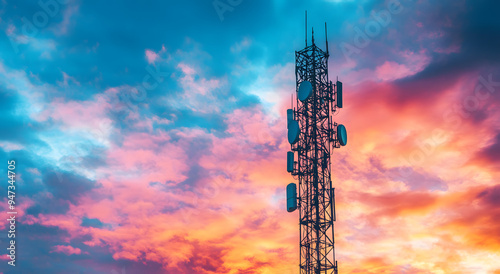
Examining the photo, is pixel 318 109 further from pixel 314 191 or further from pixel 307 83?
pixel 314 191

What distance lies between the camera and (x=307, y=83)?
54438mm

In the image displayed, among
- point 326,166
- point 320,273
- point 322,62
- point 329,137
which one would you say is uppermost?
point 322,62

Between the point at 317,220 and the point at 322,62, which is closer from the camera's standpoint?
the point at 317,220

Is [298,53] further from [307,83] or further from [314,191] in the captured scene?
[314,191]

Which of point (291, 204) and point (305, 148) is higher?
point (305, 148)

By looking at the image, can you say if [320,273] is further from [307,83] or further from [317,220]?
[307,83]

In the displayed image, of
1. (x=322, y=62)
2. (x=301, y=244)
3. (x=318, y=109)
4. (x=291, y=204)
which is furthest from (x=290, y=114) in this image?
(x=301, y=244)

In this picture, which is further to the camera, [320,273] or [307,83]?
[307,83]

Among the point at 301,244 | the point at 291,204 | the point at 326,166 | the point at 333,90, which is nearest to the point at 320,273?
the point at 301,244

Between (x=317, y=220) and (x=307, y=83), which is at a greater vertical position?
(x=307, y=83)

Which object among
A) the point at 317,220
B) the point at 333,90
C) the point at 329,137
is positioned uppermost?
the point at 333,90

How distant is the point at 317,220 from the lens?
169ft

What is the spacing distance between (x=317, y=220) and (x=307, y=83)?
14869mm

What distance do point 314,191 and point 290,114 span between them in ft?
31.4
